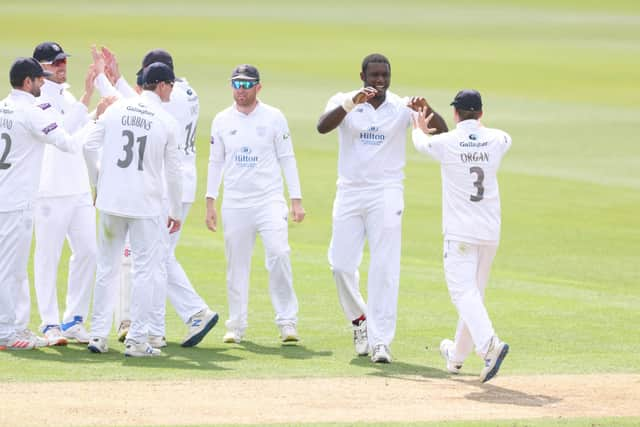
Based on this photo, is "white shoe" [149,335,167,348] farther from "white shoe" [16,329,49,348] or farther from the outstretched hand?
the outstretched hand

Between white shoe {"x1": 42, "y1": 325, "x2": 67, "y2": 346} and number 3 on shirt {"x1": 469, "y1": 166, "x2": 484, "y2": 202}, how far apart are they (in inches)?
153

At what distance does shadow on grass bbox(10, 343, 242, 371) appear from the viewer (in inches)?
404

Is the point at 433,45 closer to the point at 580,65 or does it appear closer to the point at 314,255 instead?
the point at 580,65

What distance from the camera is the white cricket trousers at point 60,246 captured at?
11273 mm

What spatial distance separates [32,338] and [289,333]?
227cm

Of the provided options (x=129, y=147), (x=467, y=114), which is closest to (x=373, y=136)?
(x=467, y=114)

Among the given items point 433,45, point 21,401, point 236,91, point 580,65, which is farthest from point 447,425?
point 433,45

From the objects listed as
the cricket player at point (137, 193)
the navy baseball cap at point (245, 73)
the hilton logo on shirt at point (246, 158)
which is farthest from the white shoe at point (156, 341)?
the navy baseball cap at point (245, 73)

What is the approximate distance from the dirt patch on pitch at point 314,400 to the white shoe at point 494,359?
4.2 inches

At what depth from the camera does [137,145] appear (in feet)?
34.1

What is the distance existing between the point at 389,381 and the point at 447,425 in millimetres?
1718

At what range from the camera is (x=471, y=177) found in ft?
32.7

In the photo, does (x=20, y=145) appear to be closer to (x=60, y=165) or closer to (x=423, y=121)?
(x=60, y=165)

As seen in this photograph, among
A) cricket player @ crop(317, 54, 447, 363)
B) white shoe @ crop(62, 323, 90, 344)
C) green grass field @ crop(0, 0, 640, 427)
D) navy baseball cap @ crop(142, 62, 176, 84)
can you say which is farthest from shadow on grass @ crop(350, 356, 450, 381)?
navy baseball cap @ crop(142, 62, 176, 84)
